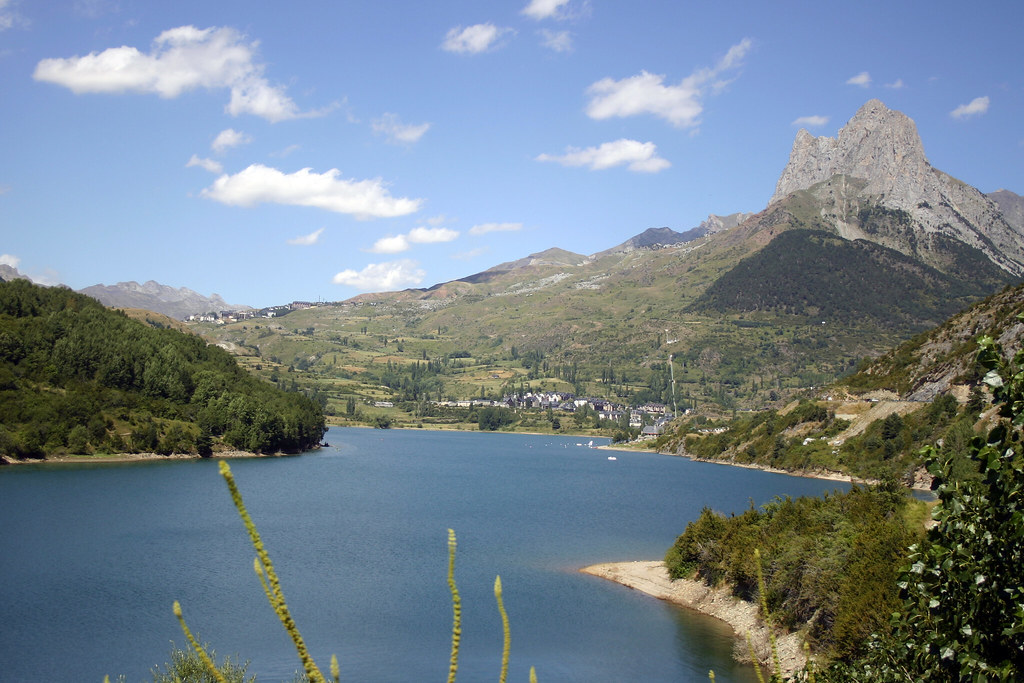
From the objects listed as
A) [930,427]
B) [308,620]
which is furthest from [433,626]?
[930,427]

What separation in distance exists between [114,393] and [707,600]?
90.7 m

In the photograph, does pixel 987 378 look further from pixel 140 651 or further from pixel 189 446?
pixel 189 446

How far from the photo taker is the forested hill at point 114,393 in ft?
313

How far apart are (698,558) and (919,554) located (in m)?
42.6

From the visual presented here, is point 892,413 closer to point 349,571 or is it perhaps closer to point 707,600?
point 707,600

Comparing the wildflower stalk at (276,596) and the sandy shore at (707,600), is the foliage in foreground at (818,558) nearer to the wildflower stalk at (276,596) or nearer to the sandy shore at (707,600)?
the sandy shore at (707,600)

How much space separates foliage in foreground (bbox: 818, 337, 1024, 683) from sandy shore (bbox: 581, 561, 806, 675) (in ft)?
85.6

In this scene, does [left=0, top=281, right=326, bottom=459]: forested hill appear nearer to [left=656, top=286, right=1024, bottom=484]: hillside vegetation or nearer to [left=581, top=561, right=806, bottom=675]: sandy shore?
[left=581, top=561, right=806, bottom=675]: sandy shore

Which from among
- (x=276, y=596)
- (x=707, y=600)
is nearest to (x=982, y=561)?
(x=276, y=596)

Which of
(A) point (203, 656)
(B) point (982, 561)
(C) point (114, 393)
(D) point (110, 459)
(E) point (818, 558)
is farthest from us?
(C) point (114, 393)

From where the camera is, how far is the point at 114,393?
106 metres

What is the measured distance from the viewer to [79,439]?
310 feet

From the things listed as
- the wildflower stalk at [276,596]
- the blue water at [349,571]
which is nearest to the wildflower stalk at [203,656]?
the wildflower stalk at [276,596]

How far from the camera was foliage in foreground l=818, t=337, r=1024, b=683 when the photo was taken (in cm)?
755
